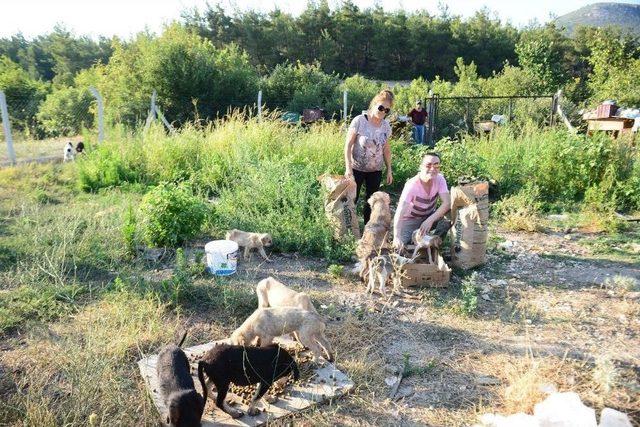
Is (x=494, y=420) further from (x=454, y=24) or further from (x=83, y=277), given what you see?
(x=454, y=24)

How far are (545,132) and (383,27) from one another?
3002 cm

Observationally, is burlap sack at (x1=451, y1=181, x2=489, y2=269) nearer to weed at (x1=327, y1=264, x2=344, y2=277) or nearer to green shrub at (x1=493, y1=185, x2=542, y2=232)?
weed at (x1=327, y1=264, x2=344, y2=277)

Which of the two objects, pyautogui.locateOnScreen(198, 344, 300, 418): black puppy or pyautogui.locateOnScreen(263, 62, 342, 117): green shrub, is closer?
pyautogui.locateOnScreen(198, 344, 300, 418): black puppy

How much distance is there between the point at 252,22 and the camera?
34.2 meters

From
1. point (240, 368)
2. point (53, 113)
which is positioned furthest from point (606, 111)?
point (53, 113)

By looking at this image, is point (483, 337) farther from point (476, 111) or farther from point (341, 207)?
point (476, 111)

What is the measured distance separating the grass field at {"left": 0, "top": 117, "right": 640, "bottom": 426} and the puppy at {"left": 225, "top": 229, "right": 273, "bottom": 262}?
157 mm

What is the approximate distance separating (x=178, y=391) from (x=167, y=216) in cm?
323

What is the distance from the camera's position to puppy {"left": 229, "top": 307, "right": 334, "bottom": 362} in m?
3.19

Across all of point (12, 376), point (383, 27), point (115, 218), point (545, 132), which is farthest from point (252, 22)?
point (12, 376)

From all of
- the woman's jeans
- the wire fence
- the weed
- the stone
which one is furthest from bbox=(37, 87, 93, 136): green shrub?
the stone

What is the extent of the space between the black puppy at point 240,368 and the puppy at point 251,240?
98.0 inches

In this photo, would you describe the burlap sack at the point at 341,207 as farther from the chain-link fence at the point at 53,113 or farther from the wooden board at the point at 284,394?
the chain-link fence at the point at 53,113

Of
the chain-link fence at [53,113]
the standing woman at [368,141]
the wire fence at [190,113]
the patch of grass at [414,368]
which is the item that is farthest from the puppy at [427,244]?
the chain-link fence at [53,113]
